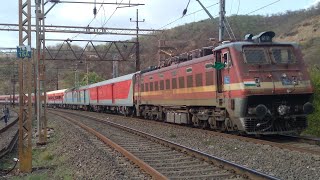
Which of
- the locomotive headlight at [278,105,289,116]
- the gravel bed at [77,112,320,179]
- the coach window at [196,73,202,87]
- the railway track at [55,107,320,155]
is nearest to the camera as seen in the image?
the gravel bed at [77,112,320,179]

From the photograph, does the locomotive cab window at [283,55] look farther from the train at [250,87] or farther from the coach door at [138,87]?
the coach door at [138,87]

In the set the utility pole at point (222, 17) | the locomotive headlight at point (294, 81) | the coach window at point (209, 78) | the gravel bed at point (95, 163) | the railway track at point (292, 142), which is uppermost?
the utility pole at point (222, 17)

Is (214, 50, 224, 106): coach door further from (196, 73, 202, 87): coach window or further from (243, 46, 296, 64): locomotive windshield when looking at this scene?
(196, 73, 202, 87): coach window

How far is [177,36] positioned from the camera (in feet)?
406

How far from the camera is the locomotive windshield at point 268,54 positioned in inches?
Result: 586

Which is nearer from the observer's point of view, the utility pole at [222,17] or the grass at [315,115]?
the grass at [315,115]

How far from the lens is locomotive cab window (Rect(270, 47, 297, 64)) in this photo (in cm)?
1504

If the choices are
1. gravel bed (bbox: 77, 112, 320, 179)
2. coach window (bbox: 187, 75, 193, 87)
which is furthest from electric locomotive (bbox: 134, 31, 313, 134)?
coach window (bbox: 187, 75, 193, 87)

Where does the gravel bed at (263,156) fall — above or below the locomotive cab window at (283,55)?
below

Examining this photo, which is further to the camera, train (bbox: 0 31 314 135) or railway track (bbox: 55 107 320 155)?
train (bbox: 0 31 314 135)

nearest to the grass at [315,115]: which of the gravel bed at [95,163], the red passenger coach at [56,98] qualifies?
the gravel bed at [95,163]

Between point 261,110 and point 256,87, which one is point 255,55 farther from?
point 261,110

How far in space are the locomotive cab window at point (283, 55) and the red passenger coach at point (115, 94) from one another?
16532 millimetres

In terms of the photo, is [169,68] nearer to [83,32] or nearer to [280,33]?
[83,32]
